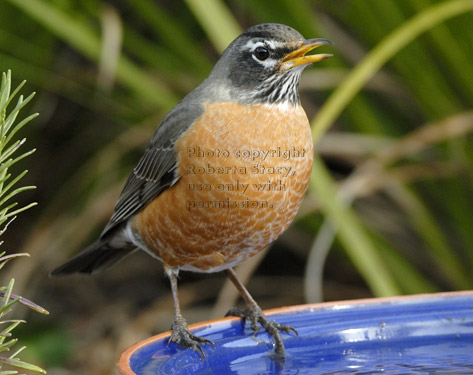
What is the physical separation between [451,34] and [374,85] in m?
0.52

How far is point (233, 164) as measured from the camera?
2111mm

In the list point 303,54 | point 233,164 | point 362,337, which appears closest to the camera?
point 362,337

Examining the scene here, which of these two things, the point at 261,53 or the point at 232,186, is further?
the point at 261,53

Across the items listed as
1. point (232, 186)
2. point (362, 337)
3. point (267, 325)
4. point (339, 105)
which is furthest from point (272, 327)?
point (339, 105)

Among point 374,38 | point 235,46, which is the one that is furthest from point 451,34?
point 235,46

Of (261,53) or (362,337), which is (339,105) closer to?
(261,53)

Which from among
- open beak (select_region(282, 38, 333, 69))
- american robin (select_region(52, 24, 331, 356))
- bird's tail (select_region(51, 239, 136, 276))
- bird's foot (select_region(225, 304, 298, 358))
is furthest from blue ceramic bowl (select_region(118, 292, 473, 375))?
bird's tail (select_region(51, 239, 136, 276))

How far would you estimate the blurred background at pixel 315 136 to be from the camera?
10.3 ft

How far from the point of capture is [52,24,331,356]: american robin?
7.05 feet

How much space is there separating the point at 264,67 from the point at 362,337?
3.39 ft

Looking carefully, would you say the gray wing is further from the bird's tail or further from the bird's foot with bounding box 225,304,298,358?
the bird's foot with bounding box 225,304,298,358

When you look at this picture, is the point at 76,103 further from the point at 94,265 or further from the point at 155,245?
the point at 155,245

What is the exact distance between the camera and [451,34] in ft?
10.4

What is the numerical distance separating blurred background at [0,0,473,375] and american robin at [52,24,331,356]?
332mm
